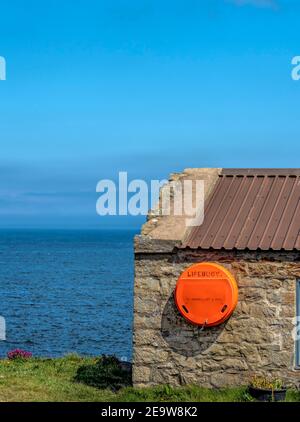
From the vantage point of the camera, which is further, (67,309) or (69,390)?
(67,309)

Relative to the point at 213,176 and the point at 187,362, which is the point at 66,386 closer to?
the point at 187,362

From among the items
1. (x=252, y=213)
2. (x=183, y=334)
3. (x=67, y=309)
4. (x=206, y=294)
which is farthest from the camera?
(x=67, y=309)

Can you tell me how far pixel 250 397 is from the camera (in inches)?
496

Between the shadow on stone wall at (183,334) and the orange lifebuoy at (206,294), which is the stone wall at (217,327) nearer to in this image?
the shadow on stone wall at (183,334)

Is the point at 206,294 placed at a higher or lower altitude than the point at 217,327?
higher

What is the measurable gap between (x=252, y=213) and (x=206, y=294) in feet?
6.11

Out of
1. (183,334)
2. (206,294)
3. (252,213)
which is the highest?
(252,213)

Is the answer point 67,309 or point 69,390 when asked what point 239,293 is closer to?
point 69,390

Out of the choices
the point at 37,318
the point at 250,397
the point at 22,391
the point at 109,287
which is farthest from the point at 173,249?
the point at 109,287

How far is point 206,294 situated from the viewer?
43.1 ft

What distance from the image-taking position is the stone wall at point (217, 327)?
42.3 feet

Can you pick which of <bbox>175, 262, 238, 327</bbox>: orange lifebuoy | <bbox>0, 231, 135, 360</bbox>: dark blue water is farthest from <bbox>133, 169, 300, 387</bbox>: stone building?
<bbox>0, 231, 135, 360</bbox>: dark blue water

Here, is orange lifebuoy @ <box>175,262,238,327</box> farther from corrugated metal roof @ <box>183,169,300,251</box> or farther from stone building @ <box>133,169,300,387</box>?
corrugated metal roof @ <box>183,169,300,251</box>

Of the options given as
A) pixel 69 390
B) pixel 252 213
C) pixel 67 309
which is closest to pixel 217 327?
pixel 252 213
